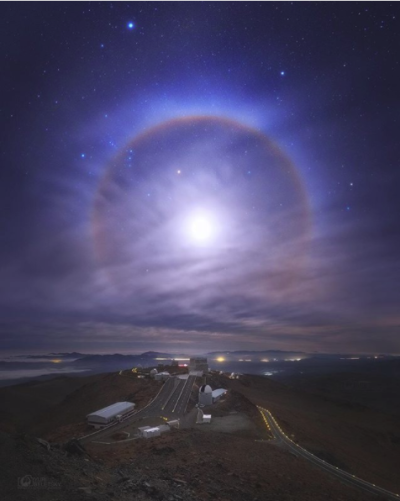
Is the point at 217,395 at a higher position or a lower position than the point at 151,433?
higher

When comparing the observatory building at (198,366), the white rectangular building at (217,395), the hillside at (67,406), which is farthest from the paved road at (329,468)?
the observatory building at (198,366)

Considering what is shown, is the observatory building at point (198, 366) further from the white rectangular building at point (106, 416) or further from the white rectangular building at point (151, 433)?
the white rectangular building at point (151, 433)

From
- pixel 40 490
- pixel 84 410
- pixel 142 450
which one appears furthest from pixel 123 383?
pixel 40 490

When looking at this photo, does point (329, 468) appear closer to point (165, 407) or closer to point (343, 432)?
point (165, 407)

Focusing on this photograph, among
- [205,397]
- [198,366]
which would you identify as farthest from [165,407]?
[198,366]

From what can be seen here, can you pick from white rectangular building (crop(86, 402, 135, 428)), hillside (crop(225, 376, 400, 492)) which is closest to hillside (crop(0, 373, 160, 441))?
white rectangular building (crop(86, 402, 135, 428))

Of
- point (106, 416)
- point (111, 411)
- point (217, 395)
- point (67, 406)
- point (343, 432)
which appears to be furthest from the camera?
point (67, 406)

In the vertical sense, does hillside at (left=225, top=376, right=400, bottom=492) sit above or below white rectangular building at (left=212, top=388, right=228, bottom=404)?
below

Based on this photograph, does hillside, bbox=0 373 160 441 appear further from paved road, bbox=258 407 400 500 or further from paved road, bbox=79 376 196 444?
paved road, bbox=258 407 400 500
